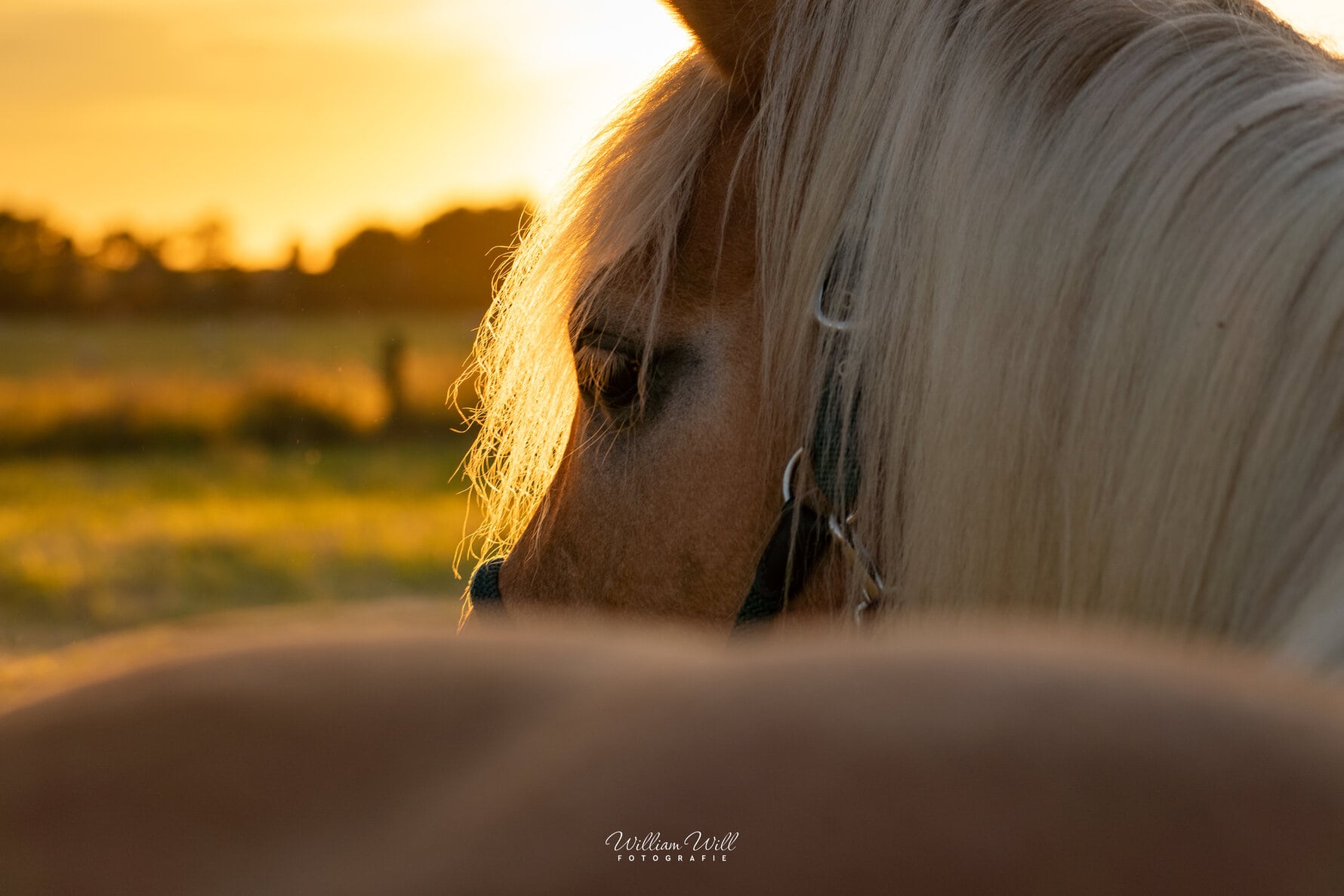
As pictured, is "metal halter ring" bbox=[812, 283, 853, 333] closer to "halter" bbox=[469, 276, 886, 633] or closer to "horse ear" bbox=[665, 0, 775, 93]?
"halter" bbox=[469, 276, 886, 633]

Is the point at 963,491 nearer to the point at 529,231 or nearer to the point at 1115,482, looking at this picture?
the point at 1115,482

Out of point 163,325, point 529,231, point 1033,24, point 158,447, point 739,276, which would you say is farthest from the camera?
point 163,325

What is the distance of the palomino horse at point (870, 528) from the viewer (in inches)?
10.3

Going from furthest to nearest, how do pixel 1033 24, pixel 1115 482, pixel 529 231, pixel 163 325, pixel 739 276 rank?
1. pixel 163 325
2. pixel 529 231
3. pixel 739 276
4. pixel 1033 24
5. pixel 1115 482

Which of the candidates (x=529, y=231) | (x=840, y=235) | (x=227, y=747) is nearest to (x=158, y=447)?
(x=529, y=231)

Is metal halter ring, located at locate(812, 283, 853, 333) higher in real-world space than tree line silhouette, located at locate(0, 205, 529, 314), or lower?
lower

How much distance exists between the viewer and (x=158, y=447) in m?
10.4

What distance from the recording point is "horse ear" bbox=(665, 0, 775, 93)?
1295 mm

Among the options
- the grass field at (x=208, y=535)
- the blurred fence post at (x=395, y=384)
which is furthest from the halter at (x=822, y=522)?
the blurred fence post at (x=395, y=384)

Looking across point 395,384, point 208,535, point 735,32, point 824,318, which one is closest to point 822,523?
point 824,318

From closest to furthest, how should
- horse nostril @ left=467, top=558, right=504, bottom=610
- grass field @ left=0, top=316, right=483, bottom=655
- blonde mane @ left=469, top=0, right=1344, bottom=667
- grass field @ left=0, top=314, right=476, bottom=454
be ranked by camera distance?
blonde mane @ left=469, top=0, right=1344, bottom=667 < horse nostril @ left=467, top=558, right=504, bottom=610 < grass field @ left=0, top=316, right=483, bottom=655 < grass field @ left=0, top=314, right=476, bottom=454

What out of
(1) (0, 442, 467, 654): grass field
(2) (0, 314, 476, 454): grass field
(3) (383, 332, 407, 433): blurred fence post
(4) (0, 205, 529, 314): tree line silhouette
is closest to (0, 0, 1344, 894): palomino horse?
(1) (0, 442, 467, 654): grass field

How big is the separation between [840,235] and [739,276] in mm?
178

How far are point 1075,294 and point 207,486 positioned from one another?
9.47 meters
